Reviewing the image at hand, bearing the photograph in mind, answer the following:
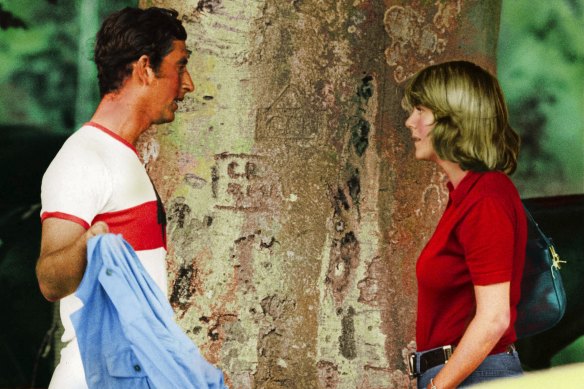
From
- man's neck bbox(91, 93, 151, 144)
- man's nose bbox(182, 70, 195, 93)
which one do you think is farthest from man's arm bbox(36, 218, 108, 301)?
man's nose bbox(182, 70, 195, 93)

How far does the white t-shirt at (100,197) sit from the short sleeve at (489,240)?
1.19 meters

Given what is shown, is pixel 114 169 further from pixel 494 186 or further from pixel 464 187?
Result: pixel 494 186

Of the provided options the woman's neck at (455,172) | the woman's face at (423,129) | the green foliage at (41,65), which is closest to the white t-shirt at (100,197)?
the green foliage at (41,65)

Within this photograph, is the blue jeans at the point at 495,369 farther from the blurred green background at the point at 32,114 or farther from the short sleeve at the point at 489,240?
the blurred green background at the point at 32,114

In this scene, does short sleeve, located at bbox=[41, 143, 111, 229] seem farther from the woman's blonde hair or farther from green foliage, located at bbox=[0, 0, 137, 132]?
the woman's blonde hair

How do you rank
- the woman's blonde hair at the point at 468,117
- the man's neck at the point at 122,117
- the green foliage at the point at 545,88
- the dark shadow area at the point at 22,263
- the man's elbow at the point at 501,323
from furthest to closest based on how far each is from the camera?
the green foliage at the point at 545,88
the dark shadow area at the point at 22,263
the man's neck at the point at 122,117
the woman's blonde hair at the point at 468,117
the man's elbow at the point at 501,323

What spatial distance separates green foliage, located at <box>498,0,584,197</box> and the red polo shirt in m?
1.40

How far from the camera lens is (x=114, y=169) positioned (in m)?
3.73

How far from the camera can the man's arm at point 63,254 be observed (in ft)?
11.5

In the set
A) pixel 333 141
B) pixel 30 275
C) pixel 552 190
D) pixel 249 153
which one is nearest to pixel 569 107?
pixel 552 190

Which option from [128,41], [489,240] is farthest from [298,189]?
[489,240]

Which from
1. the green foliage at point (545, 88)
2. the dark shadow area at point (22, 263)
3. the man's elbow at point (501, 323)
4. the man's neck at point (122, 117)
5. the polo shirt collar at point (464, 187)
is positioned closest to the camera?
the man's elbow at point (501, 323)

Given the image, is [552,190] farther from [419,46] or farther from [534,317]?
[534,317]

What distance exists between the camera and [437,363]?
10.6ft
